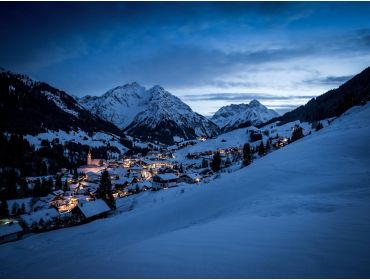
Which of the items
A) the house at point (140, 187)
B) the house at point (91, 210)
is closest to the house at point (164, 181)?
the house at point (140, 187)

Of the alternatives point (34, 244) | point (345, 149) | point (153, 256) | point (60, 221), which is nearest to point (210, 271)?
point (153, 256)

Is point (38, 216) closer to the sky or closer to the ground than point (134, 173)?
closer to the sky

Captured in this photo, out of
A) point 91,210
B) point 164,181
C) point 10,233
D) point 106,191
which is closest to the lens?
point 10,233

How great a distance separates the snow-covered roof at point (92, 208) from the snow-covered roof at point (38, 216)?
15.0 metres

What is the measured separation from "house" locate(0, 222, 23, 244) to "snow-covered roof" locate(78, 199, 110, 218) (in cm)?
1126

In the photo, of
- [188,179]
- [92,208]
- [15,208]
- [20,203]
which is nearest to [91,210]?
[92,208]

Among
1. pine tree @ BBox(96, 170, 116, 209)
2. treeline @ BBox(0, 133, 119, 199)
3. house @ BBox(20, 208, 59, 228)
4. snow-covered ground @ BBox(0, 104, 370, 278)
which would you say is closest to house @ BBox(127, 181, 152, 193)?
pine tree @ BBox(96, 170, 116, 209)

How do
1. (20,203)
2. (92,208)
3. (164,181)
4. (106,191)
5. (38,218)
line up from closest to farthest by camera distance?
1. (92,208)
2. (38,218)
3. (106,191)
4. (20,203)
5. (164,181)

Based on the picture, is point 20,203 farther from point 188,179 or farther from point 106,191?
point 188,179

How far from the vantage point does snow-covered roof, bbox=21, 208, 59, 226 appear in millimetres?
51228

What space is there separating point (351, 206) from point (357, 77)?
8959 inches

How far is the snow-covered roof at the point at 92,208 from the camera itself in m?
44.3

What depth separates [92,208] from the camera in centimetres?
4562

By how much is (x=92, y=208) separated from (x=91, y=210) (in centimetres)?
58
